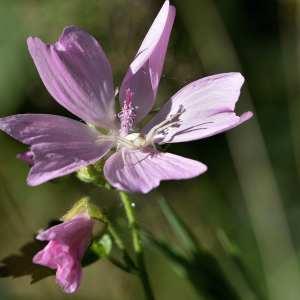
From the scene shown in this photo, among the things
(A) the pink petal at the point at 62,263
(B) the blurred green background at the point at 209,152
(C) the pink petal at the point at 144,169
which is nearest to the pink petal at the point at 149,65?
(C) the pink petal at the point at 144,169

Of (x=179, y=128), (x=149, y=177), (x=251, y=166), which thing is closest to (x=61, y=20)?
(x=251, y=166)

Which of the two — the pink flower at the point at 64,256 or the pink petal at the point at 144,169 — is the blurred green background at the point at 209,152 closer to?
the pink petal at the point at 144,169

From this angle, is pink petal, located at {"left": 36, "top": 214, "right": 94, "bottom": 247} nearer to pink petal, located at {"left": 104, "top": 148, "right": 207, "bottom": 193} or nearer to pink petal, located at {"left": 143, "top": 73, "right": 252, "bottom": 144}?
pink petal, located at {"left": 104, "top": 148, "right": 207, "bottom": 193}

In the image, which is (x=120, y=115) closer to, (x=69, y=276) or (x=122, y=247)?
(x=122, y=247)

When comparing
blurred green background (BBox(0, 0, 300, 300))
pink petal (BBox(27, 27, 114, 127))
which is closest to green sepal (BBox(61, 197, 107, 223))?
pink petal (BBox(27, 27, 114, 127))

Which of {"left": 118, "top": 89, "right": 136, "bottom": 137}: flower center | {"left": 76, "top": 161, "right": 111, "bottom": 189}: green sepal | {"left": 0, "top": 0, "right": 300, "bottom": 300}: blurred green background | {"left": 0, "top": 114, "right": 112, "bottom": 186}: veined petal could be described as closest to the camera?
{"left": 0, "top": 114, "right": 112, "bottom": 186}: veined petal

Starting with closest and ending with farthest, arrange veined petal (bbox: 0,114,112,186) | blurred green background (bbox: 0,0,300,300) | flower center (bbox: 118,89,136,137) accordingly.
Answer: veined petal (bbox: 0,114,112,186) < flower center (bbox: 118,89,136,137) < blurred green background (bbox: 0,0,300,300)

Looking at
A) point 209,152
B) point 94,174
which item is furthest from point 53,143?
point 209,152

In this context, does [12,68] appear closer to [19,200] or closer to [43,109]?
[43,109]
